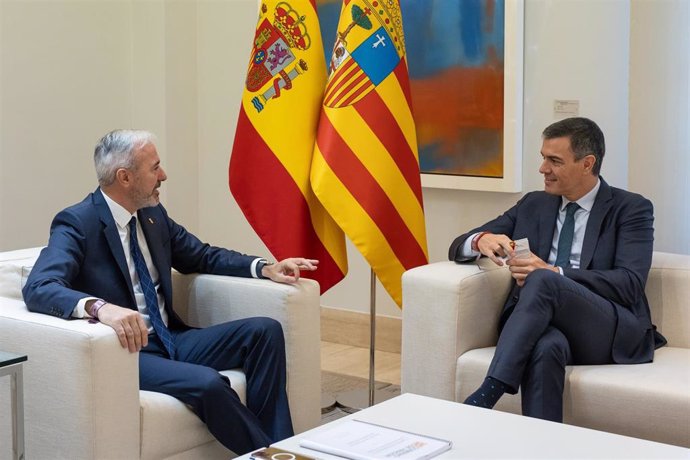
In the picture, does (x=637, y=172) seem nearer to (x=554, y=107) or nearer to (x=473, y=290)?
(x=554, y=107)

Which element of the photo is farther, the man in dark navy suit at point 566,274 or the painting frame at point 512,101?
the painting frame at point 512,101

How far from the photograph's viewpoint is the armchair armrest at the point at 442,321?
349cm

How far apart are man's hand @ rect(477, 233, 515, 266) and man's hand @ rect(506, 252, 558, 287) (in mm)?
38

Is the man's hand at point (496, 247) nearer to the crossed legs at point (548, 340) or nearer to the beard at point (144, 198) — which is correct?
the crossed legs at point (548, 340)

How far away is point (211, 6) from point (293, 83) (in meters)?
1.93

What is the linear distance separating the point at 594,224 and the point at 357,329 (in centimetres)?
207

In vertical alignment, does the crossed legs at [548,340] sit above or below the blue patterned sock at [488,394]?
above

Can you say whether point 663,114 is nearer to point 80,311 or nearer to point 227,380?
point 227,380

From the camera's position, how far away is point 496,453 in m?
2.39

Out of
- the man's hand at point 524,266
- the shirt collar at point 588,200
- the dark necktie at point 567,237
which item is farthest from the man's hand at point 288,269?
the shirt collar at point 588,200

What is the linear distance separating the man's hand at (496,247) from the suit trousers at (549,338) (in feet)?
0.58

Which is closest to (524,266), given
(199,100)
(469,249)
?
(469,249)

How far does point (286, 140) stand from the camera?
411 centimetres

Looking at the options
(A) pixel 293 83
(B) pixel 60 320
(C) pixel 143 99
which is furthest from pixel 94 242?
(C) pixel 143 99
